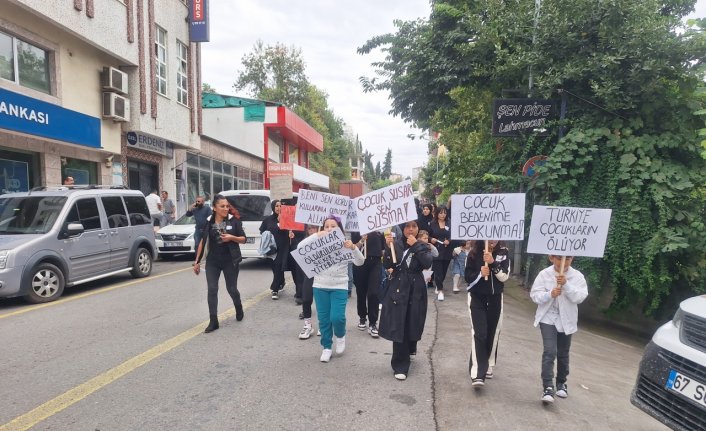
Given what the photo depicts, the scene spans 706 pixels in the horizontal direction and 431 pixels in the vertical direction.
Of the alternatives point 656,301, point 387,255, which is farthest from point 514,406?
point 656,301

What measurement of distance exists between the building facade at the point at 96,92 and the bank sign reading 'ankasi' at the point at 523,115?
36.4ft

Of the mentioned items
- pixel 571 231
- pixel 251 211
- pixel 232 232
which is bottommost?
pixel 251 211

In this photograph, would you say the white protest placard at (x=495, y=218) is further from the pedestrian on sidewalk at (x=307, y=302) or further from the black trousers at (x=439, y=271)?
the black trousers at (x=439, y=271)

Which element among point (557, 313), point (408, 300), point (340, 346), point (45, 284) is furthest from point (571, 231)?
point (45, 284)

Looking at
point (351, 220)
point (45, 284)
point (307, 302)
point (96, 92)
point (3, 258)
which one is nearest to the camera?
point (307, 302)

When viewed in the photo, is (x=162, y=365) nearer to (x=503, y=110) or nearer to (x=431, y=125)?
(x=503, y=110)

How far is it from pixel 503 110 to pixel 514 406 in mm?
6105

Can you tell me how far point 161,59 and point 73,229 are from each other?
1192cm

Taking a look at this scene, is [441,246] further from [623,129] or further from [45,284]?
[45,284]

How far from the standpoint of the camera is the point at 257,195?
36.3 feet

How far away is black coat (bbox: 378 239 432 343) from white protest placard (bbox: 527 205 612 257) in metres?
1.07

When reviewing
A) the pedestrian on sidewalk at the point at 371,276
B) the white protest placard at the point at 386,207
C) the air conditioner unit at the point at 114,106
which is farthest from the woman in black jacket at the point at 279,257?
the air conditioner unit at the point at 114,106

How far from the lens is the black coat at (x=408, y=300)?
433 cm

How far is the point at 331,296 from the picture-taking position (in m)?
4.90
